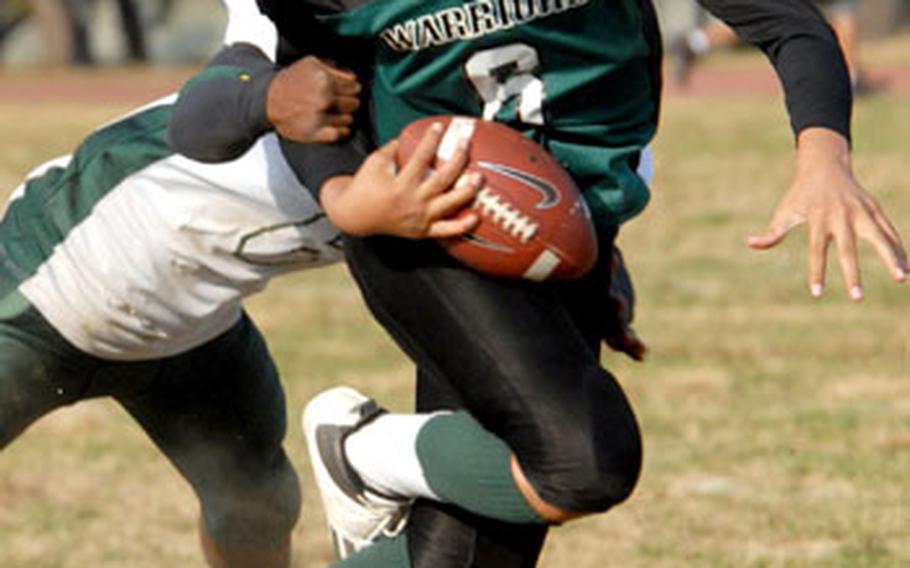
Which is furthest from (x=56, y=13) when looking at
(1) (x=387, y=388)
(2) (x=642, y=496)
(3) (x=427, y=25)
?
(3) (x=427, y=25)

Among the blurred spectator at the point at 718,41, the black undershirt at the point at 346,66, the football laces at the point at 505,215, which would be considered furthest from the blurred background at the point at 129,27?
the football laces at the point at 505,215

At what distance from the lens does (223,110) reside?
375cm

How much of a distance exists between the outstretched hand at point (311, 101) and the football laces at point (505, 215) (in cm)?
34

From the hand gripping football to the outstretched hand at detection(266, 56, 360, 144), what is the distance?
0.48 feet

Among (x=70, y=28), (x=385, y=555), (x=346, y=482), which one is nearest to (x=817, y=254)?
(x=385, y=555)

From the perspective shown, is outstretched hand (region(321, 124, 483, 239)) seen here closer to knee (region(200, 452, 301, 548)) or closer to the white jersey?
the white jersey

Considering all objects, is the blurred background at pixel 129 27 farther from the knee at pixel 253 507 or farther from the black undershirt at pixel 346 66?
the black undershirt at pixel 346 66

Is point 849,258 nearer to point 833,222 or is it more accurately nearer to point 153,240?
point 833,222

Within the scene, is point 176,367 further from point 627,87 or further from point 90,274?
point 627,87

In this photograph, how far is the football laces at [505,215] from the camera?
346 centimetres

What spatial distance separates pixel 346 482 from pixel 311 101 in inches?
34.3

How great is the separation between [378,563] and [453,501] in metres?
0.25

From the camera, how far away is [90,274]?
4.55 meters

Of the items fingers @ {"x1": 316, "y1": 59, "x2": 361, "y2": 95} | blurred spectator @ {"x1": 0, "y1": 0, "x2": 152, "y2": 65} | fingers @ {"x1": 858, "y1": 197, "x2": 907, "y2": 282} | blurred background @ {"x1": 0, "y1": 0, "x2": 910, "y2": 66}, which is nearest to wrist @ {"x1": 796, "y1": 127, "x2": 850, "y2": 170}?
fingers @ {"x1": 858, "y1": 197, "x2": 907, "y2": 282}
